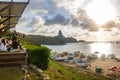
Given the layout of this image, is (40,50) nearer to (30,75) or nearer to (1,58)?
(30,75)

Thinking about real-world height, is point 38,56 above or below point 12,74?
above

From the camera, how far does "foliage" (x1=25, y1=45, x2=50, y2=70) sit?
25734mm

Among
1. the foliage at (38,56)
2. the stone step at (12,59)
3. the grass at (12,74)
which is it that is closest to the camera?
the stone step at (12,59)

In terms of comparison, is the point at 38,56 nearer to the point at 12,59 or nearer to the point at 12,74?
the point at 12,74

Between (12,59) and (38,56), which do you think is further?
(38,56)

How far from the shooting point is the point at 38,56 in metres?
26.3

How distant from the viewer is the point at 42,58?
26672mm

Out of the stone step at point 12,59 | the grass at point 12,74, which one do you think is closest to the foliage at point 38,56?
the grass at point 12,74

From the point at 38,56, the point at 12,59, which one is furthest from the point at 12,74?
the point at 38,56

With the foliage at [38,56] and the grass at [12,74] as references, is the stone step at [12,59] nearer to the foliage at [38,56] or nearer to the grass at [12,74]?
the grass at [12,74]

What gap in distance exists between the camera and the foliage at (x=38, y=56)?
25.7m

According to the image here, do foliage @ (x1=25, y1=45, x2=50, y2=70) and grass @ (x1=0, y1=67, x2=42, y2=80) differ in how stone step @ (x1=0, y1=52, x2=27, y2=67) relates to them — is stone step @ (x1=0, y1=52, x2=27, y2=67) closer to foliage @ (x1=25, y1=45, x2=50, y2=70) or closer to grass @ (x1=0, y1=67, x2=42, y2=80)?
grass @ (x1=0, y1=67, x2=42, y2=80)

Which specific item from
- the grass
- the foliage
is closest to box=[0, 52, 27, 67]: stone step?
the grass

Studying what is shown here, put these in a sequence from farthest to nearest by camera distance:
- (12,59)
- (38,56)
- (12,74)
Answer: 1. (38,56)
2. (12,74)
3. (12,59)
